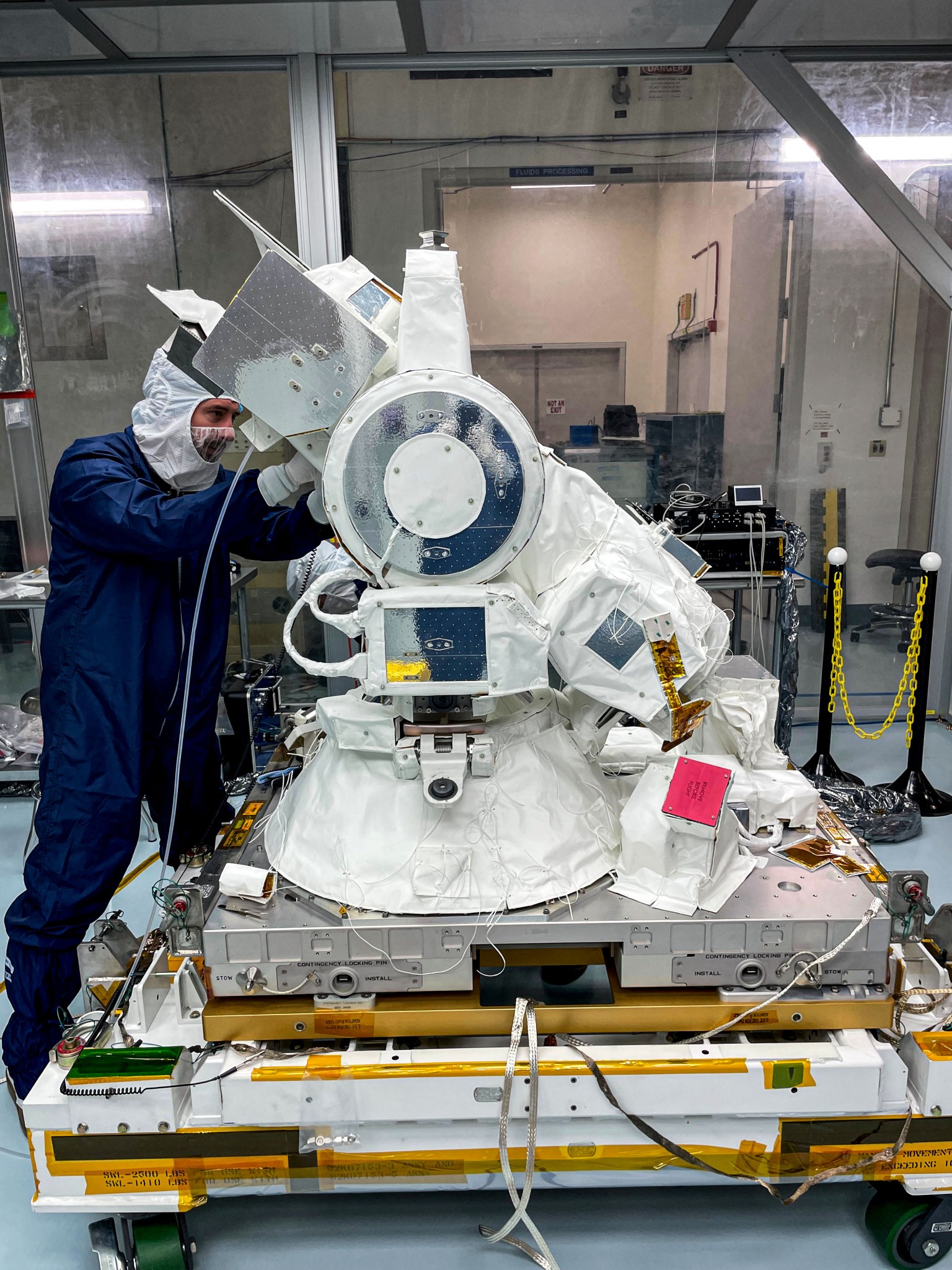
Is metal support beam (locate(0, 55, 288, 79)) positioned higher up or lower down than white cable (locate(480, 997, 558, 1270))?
higher up

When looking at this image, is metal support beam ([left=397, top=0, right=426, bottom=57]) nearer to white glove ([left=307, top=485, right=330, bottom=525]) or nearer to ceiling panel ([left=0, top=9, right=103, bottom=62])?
ceiling panel ([left=0, top=9, right=103, bottom=62])

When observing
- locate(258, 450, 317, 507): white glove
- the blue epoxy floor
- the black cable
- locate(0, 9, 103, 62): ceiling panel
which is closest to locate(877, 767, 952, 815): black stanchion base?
the blue epoxy floor

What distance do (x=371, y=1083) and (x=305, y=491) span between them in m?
3.05

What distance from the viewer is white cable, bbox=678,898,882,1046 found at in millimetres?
1958

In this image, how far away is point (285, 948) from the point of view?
77.6 inches

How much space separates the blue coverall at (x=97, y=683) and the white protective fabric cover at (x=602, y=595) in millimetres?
703

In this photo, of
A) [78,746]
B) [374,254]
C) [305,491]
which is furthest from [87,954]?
[374,254]

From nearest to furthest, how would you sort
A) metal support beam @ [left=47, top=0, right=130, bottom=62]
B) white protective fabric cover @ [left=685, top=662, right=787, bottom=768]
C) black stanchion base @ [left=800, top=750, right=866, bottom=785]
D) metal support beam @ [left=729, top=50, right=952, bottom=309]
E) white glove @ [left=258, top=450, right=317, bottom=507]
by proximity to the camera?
white glove @ [left=258, top=450, right=317, bottom=507]
white protective fabric cover @ [left=685, top=662, right=787, bottom=768]
metal support beam @ [left=47, top=0, right=130, bottom=62]
black stanchion base @ [left=800, top=750, right=866, bottom=785]
metal support beam @ [left=729, top=50, right=952, bottom=309]

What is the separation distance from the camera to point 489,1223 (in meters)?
2.15

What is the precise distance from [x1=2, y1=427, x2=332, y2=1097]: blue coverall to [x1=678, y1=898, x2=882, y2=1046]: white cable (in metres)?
1.48

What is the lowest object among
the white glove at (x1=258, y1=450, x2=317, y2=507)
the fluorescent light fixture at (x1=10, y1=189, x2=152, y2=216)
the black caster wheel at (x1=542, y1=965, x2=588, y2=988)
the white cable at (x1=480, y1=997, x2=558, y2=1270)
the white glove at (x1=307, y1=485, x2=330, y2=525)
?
the black caster wheel at (x1=542, y1=965, x2=588, y2=988)

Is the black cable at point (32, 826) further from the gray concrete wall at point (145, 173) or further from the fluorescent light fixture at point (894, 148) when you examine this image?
the fluorescent light fixture at point (894, 148)

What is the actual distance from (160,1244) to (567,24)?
4352 mm

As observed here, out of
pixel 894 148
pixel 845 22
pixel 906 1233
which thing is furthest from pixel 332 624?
pixel 894 148
